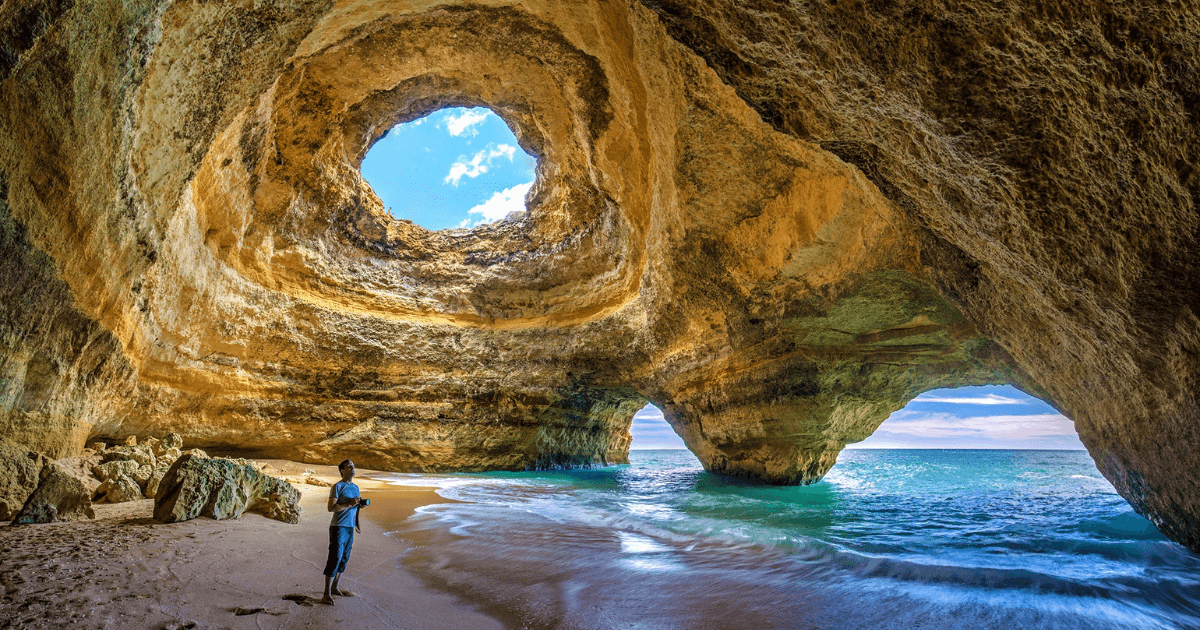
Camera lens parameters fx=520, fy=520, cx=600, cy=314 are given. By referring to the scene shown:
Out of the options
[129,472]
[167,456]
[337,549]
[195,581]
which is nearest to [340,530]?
[337,549]

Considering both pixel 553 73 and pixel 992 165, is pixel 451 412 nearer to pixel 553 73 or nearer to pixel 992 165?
pixel 553 73

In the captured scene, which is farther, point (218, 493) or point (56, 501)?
point (218, 493)

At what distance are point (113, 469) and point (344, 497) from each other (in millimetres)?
4080

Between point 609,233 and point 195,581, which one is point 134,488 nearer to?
point 195,581

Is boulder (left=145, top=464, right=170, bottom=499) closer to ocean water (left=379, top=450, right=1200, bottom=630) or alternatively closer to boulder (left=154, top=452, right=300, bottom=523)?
boulder (left=154, top=452, right=300, bottom=523)

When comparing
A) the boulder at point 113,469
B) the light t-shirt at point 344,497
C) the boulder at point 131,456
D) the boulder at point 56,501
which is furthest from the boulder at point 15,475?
the light t-shirt at point 344,497

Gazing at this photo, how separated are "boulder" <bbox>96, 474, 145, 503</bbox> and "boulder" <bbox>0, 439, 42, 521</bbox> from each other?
0.51 m

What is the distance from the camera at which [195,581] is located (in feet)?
8.67

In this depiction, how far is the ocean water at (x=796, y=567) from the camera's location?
9.73ft

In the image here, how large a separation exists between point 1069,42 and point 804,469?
30.9 feet

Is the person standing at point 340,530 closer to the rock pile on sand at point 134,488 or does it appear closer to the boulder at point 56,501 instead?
the rock pile on sand at point 134,488

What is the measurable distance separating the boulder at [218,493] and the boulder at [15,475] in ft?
2.74

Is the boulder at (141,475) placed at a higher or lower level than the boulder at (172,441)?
lower

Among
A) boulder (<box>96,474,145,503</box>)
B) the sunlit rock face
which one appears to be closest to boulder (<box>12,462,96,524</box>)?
boulder (<box>96,474,145,503</box>)
